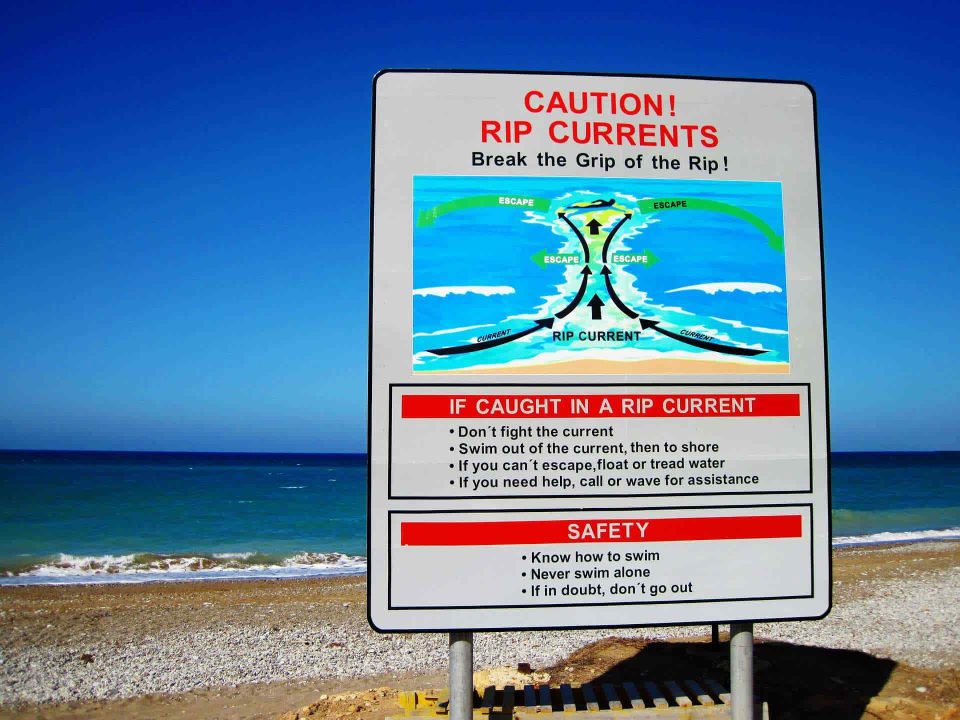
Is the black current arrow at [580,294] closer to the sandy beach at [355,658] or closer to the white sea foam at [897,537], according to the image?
the sandy beach at [355,658]

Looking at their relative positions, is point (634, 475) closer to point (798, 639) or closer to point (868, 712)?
point (868, 712)

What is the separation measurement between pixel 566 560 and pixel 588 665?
15.6 ft

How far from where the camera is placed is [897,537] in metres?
22.6

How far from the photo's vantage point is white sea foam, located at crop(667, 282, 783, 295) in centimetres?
323

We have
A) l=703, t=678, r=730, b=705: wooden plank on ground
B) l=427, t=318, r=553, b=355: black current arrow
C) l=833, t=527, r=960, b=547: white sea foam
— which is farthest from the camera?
l=833, t=527, r=960, b=547: white sea foam

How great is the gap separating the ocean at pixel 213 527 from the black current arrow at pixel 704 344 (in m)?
15.8

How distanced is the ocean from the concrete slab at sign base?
1397cm

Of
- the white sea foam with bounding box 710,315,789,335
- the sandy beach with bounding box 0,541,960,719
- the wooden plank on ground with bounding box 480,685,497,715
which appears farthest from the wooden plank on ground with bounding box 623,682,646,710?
the white sea foam with bounding box 710,315,789,335

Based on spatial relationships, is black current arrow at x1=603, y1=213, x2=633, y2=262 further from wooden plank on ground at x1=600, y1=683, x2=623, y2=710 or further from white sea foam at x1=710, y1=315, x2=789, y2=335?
wooden plank on ground at x1=600, y1=683, x2=623, y2=710

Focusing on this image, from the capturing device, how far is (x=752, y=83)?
132 inches

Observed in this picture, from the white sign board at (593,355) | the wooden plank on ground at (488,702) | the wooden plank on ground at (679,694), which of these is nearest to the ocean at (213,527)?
the wooden plank on ground at (488,702)

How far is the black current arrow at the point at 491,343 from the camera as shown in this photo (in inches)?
121

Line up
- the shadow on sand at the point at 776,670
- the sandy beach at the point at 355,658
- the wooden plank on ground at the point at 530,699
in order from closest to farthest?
the wooden plank on ground at the point at 530,699 → the shadow on sand at the point at 776,670 → the sandy beach at the point at 355,658

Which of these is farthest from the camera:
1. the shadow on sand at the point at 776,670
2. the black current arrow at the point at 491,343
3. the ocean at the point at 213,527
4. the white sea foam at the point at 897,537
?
the white sea foam at the point at 897,537
